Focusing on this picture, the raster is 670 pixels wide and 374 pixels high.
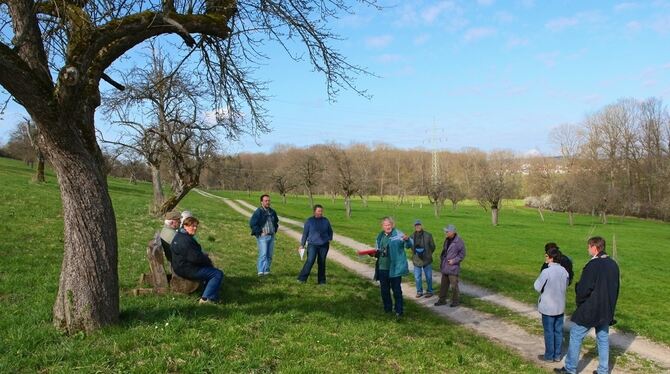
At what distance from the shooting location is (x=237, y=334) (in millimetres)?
6480

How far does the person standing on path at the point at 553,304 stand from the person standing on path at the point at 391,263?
8.05ft

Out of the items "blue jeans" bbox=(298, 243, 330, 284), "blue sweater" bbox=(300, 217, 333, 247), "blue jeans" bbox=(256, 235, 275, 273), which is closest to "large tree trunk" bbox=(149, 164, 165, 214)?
"blue jeans" bbox=(256, 235, 275, 273)

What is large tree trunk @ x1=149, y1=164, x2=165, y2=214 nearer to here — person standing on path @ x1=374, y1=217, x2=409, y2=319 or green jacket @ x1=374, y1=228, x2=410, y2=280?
person standing on path @ x1=374, y1=217, x2=409, y2=319

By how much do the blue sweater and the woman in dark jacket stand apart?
401 centimetres

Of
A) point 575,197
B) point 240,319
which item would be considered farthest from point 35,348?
point 575,197

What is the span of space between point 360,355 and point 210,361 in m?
1.96

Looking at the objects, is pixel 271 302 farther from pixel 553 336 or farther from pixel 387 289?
pixel 553 336

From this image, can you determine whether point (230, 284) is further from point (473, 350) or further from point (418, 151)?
point (418, 151)

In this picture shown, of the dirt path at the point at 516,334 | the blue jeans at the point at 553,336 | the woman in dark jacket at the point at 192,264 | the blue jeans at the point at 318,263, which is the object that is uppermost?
the woman in dark jacket at the point at 192,264

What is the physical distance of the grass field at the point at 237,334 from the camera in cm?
545

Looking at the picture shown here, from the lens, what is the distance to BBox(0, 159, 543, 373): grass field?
5.45 m

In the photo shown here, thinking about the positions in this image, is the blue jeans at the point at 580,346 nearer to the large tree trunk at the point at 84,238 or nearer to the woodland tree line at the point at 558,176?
the large tree trunk at the point at 84,238

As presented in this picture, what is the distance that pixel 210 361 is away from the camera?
557cm

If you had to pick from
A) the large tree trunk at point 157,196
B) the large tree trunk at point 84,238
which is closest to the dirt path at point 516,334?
the large tree trunk at point 84,238
